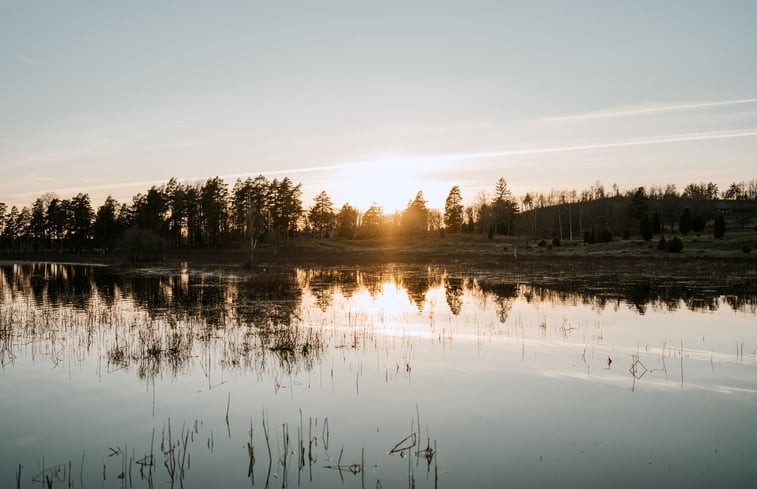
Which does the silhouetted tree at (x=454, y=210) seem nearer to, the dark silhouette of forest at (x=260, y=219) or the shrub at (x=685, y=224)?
the dark silhouette of forest at (x=260, y=219)

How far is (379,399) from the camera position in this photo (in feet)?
36.2

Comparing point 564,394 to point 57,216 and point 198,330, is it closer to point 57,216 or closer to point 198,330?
point 198,330

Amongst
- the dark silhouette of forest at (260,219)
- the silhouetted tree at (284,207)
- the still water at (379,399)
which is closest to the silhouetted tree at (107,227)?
the dark silhouette of forest at (260,219)

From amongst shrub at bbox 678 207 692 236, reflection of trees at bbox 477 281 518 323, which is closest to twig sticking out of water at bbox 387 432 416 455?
reflection of trees at bbox 477 281 518 323

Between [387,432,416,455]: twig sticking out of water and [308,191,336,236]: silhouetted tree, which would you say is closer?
[387,432,416,455]: twig sticking out of water

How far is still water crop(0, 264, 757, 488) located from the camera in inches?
306

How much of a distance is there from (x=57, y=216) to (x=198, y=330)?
121344mm

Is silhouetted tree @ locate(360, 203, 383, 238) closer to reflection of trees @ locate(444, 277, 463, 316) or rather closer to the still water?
reflection of trees @ locate(444, 277, 463, 316)

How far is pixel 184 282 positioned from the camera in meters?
40.4

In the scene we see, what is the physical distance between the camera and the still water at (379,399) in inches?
306

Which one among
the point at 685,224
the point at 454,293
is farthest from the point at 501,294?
the point at 685,224

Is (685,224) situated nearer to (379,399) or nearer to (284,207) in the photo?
(284,207)

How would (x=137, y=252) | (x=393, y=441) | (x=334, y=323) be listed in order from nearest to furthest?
1. (x=393, y=441)
2. (x=334, y=323)
3. (x=137, y=252)

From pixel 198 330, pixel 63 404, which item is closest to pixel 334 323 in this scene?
pixel 198 330
